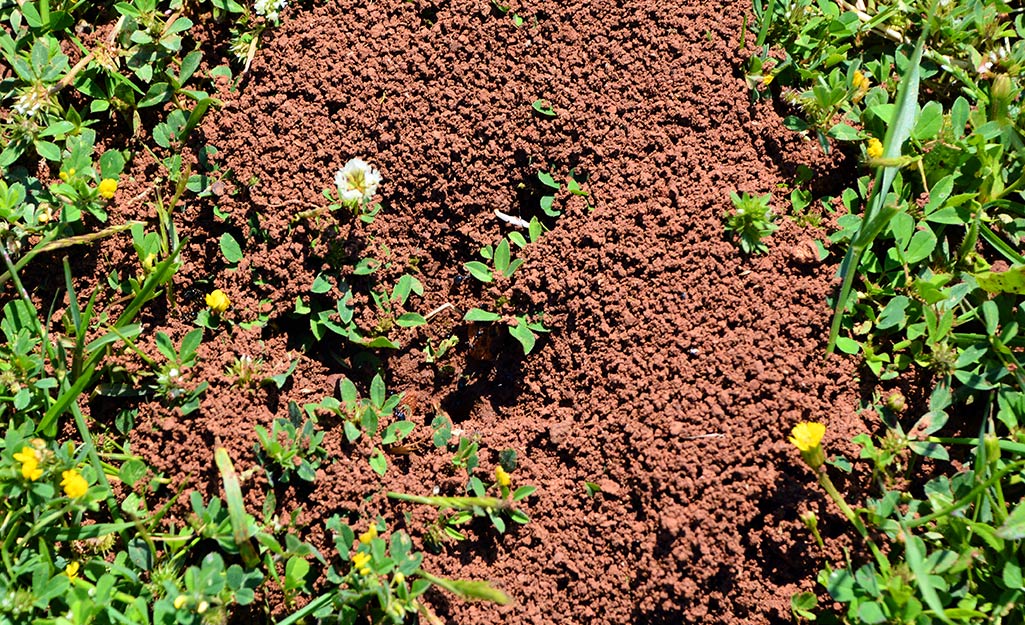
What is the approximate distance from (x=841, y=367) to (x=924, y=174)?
2.24ft

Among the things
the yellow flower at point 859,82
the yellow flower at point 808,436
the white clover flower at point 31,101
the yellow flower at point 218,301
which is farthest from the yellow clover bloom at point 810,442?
the white clover flower at point 31,101

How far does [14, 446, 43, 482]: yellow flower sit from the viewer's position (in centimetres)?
215

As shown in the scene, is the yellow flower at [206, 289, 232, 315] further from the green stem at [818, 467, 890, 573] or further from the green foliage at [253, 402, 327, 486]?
the green stem at [818, 467, 890, 573]

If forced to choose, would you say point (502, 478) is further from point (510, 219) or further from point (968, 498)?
point (968, 498)

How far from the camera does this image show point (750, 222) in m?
2.38

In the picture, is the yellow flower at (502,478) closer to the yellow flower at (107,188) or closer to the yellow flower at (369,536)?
the yellow flower at (369,536)

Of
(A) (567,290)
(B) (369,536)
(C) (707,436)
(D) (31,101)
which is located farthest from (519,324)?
(D) (31,101)

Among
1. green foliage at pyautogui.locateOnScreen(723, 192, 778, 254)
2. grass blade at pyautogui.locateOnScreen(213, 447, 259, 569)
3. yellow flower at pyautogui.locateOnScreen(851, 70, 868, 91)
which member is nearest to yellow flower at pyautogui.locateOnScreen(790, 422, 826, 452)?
green foliage at pyautogui.locateOnScreen(723, 192, 778, 254)

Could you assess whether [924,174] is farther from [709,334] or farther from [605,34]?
[605,34]

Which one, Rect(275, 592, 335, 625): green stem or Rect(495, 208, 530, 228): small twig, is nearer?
Rect(275, 592, 335, 625): green stem

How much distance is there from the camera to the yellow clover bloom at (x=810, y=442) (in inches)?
84.3

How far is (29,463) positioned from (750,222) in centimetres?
204

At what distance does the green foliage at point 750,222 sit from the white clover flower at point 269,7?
1.50m

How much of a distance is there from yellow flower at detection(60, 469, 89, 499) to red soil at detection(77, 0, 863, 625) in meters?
0.21
